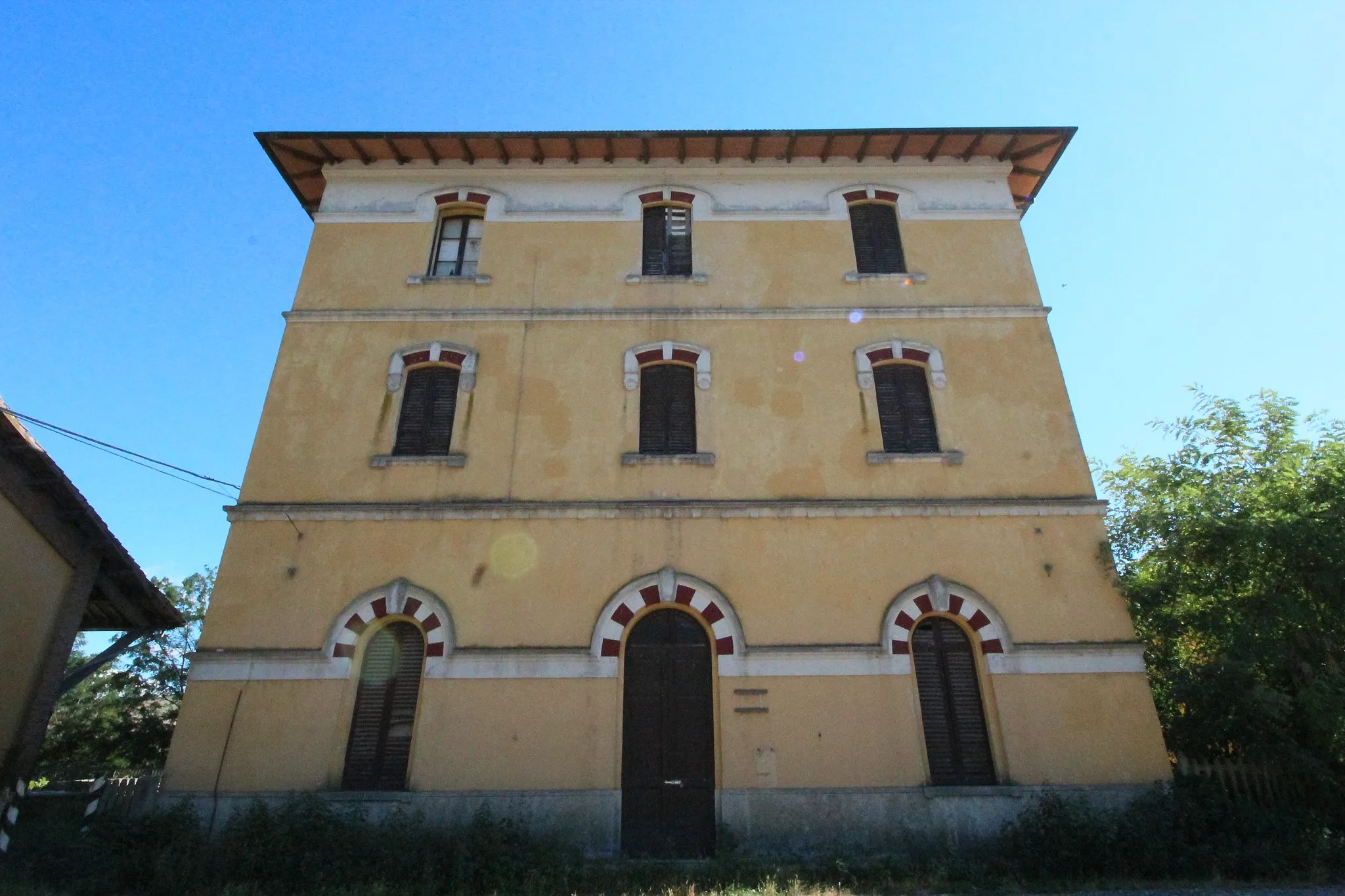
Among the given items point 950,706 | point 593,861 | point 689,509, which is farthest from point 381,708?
point 950,706

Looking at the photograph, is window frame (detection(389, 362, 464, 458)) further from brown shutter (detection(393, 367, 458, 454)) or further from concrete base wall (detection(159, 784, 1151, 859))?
concrete base wall (detection(159, 784, 1151, 859))

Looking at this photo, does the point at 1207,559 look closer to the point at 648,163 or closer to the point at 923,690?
the point at 923,690

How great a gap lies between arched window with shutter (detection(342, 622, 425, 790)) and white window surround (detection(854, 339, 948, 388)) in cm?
798

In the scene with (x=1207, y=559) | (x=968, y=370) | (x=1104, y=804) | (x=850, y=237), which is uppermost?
(x=850, y=237)

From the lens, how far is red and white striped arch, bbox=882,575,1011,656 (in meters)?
10.8

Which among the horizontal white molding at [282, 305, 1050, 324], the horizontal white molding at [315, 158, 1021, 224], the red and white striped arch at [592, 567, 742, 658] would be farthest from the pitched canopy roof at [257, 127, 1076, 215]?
the red and white striped arch at [592, 567, 742, 658]

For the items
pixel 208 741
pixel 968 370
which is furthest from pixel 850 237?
pixel 208 741

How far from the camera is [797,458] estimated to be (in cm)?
1205

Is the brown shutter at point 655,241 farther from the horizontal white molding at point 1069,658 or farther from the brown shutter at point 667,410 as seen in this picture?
the horizontal white molding at point 1069,658

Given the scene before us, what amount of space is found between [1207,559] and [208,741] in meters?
14.0

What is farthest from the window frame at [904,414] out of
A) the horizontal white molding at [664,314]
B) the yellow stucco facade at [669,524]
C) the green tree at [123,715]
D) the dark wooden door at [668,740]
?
the green tree at [123,715]

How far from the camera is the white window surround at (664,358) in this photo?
12688 millimetres

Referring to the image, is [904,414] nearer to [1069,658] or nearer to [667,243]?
[1069,658]

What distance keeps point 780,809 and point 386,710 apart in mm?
5512
